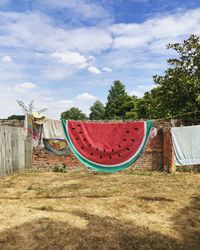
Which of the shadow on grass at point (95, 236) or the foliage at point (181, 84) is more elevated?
the foliage at point (181, 84)

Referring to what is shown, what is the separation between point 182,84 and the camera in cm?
1234

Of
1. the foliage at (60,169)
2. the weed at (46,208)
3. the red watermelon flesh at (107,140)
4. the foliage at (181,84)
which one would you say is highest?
the foliage at (181,84)

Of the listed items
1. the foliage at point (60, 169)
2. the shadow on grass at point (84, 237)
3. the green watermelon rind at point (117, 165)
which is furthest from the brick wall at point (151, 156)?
the shadow on grass at point (84, 237)

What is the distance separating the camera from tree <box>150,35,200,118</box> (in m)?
12.2

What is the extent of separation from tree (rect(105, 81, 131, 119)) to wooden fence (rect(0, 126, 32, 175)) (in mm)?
24228

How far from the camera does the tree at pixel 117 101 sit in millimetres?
38125

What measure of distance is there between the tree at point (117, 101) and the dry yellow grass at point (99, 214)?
86.9ft

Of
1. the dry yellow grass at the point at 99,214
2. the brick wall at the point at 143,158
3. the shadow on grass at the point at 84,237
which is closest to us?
the shadow on grass at the point at 84,237

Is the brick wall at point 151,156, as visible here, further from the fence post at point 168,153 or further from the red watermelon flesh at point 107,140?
the red watermelon flesh at point 107,140

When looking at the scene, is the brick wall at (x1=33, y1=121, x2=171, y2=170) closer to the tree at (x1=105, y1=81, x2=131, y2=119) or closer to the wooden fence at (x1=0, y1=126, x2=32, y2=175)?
the wooden fence at (x1=0, y1=126, x2=32, y2=175)

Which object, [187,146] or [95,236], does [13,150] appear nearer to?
[187,146]

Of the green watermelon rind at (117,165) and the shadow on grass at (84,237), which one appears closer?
the shadow on grass at (84,237)

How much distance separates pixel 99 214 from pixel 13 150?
4934 mm

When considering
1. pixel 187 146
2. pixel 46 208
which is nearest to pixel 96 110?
pixel 187 146
